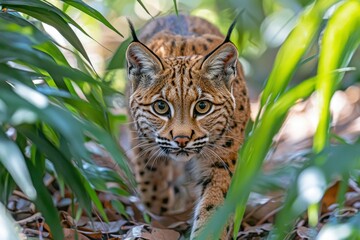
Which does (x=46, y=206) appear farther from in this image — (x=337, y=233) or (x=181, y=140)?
(x=181, y=140)

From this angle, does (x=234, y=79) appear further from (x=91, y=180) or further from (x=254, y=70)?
(x=254, y=70)

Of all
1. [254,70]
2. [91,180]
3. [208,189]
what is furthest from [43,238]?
[254,70]

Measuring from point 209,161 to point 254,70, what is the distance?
3112 mm

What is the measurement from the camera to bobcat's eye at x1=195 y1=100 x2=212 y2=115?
3.69 meters

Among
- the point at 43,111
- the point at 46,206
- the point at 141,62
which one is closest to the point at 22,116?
the point at 43,111

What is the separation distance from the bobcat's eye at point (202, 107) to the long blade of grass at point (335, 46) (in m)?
1.25

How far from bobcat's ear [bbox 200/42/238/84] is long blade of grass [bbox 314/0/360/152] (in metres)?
1.27

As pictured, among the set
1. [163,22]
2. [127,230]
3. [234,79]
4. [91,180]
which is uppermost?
[163,22]

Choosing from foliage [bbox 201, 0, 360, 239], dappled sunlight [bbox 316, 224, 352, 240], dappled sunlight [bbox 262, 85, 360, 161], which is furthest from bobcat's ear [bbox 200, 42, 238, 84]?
dappled sunlight [bbox 316, 224, 352, 240]

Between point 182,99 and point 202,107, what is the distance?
0.36ft

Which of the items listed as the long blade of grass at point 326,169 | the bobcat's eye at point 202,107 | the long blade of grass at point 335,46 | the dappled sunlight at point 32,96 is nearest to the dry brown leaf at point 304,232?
the bobcat's eye at point 202,107

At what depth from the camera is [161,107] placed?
371 centimetres

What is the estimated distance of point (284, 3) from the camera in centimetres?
247

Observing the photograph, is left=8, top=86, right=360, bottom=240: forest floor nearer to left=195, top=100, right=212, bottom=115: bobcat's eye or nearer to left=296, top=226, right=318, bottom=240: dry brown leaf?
left=296, top=226, right=318, bottom=240: dry brown leaf
